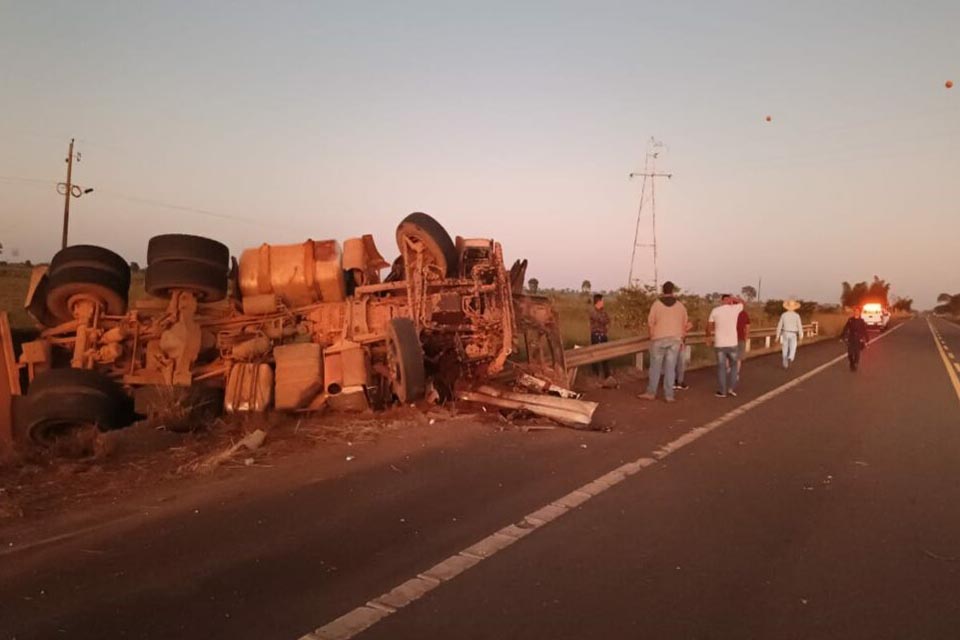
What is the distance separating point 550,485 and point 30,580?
12.2 feet

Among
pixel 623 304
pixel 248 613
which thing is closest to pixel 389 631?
pixel 248 613

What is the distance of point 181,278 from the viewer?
30.0ft

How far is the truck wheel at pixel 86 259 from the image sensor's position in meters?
9.13

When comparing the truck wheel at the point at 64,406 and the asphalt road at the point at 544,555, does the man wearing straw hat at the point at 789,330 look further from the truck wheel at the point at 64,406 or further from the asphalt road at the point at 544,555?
the truck wheel at the point at 64,406

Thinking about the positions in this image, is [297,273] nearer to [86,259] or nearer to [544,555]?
[86,259]

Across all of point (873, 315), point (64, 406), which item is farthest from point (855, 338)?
point (873, 315)

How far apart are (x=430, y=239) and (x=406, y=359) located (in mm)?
1933

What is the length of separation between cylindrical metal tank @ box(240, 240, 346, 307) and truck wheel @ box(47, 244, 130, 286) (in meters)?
1.61

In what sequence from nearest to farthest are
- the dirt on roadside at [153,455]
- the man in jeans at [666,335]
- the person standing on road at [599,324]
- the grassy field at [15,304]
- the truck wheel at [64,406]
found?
the dirt on roadside at [153,455]
the truck wheel at [64,406]
the man in jeans at [666,335]
the person standing on road at [599,324]
the grassy field at [15,304]

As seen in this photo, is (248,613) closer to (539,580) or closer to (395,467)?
(539,580)

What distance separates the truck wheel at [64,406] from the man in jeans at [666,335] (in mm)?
7770

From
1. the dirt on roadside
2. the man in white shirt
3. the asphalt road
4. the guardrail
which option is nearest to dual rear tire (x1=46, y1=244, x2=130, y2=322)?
the dirt on roadside

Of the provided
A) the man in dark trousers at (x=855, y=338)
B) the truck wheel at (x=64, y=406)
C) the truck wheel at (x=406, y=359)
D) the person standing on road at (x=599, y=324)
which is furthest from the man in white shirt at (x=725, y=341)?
the truck wheel at (x=64, y=406)

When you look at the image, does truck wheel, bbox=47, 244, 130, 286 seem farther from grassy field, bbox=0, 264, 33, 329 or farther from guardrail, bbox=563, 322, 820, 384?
guardrail, bbox=563, 322, 820, 384
